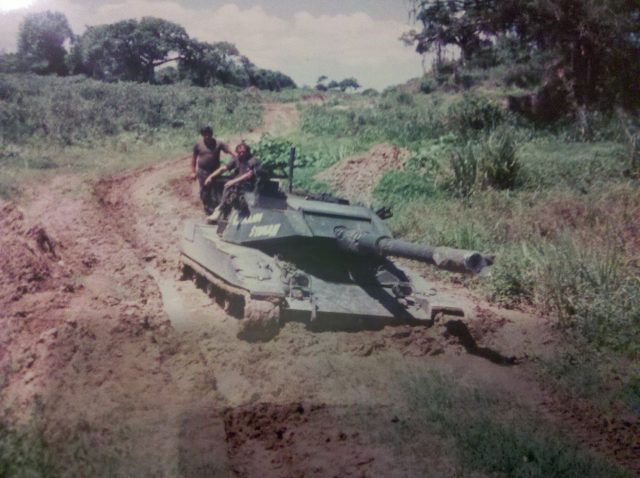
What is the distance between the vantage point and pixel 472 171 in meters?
12.5

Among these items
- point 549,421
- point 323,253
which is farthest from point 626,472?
point 323,253

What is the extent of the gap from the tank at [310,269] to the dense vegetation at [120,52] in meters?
2.20

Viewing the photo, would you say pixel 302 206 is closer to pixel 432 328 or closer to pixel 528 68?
pixel 432 328

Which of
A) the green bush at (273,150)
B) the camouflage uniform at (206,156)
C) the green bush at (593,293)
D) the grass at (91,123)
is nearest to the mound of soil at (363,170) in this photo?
the green bush at (273,150)

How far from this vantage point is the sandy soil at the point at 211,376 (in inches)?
161

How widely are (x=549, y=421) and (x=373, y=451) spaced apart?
1.58 meters

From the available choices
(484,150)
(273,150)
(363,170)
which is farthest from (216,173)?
(273,150)

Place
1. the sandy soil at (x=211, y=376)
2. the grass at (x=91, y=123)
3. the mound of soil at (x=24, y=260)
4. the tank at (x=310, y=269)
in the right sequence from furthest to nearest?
the grass at (x=91, y=123) < the mound of soil at (x=24, y=260) < the tank at (x=310, y=269) < the sandy soil at (x=211, y=376)

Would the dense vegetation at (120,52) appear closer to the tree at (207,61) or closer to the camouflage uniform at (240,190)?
the tree at (207,61)

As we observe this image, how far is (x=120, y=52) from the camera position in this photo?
819 cm

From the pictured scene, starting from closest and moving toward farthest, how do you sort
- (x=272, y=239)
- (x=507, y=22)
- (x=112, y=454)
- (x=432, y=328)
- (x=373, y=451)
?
(x=112, y=454)
(x=373, y=451)
(x=432, y=328)
(x=272, y=239)
(x=507, y=22)

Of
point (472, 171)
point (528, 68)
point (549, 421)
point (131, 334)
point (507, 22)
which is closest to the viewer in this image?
point (549, 421)

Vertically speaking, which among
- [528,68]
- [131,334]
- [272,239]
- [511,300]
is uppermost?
[528,68]

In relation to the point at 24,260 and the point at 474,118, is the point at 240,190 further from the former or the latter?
the point at 474,118
